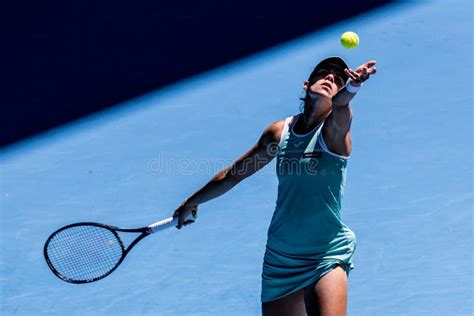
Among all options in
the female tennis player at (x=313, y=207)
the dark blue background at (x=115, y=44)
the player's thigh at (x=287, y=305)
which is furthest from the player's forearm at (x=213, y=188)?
the dark blue background at (x=115, y=44)

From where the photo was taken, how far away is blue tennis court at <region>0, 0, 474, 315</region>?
5711 mm

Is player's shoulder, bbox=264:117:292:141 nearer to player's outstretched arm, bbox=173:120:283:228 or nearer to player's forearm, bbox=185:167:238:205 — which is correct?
player's outstretched arm, bbox=173:120:283:228

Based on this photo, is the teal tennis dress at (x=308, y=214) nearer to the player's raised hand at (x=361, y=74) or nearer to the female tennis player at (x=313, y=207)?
the female tennis player at (x=313, y=207)

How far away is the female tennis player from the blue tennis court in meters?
1.21

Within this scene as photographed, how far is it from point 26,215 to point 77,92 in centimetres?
185

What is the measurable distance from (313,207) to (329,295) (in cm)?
41

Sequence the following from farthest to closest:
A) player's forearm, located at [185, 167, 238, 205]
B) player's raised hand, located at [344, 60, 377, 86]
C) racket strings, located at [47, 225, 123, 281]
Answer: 1. racket strings, located at [47, 225, 123, 281]
2. player's forearm, located at [185, 167, 238, 205]
3. player's raised hand, located at [344, 60, 377, 86]

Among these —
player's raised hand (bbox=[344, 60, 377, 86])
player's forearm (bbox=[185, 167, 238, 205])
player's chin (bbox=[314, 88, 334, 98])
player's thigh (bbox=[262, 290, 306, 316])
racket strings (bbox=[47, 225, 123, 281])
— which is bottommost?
racket strings (bbox=[47, 225, 123, 281])

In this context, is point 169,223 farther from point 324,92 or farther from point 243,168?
point 324,92

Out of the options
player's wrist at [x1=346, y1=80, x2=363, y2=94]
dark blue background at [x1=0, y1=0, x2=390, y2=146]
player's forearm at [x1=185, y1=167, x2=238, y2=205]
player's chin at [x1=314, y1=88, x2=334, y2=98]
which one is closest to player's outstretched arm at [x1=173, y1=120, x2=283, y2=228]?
player's forearm at [x1=185, y1=167, x2=238, y2=205]

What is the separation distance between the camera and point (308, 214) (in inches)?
168

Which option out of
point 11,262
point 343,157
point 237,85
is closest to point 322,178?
point 343,157

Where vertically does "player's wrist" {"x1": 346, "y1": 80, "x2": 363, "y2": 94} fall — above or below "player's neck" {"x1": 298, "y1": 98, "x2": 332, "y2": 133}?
above

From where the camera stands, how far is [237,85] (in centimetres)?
808
